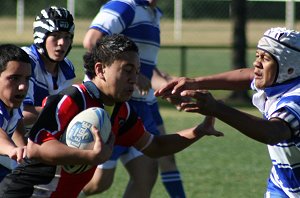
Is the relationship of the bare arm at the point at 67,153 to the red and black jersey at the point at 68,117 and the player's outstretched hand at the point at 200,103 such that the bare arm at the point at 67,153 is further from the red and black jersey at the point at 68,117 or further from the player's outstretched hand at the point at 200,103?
the player's outstretched hand at the point at 200,103

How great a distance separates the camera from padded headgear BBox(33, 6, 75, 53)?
23.2 ft

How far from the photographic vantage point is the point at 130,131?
5.61m

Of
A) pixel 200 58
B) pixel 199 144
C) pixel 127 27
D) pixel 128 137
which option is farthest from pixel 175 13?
pixel 128 137

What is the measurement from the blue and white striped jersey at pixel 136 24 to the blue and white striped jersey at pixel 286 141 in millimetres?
2423

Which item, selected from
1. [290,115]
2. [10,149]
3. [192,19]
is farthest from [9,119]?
[192,19]

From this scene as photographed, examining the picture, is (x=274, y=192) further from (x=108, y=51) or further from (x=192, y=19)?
(x=192, y=19)

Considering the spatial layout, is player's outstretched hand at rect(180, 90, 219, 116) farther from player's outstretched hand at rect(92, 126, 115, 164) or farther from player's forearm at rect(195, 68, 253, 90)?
player's forearm at rect(195, 68, 253, 90)

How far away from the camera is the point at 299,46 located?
5344mm

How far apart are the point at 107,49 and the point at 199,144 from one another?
7468 millimetres

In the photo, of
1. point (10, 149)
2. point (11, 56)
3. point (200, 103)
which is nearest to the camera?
→ point (200, 103)

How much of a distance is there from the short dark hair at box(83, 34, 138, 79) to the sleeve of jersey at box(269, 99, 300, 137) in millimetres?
869

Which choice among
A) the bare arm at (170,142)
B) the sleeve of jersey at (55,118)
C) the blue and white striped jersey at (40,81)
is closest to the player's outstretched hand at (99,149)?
the sleeve of jersey at (55,118)

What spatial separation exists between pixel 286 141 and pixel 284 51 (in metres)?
0.51

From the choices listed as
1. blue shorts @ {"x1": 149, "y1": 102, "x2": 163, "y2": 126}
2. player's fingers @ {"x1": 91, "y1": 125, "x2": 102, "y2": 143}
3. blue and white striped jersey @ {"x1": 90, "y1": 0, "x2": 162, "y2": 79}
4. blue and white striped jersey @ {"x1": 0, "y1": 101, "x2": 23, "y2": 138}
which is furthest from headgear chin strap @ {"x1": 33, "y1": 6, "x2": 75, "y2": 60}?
player's fingers @ {"x1": 91, "y1": 125, "x2": 102, "y2": 143}
